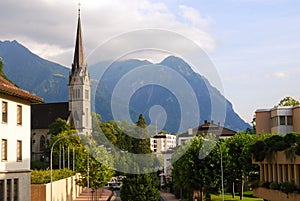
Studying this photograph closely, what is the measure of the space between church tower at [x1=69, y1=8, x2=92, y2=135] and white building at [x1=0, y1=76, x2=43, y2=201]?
107 meters

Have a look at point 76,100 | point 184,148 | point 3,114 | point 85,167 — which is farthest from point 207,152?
point 76,100

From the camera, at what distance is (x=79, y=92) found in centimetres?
16562

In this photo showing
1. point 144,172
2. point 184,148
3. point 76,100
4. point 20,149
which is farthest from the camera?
point 76,100

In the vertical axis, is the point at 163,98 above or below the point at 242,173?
above

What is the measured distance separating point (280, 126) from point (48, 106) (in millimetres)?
115684

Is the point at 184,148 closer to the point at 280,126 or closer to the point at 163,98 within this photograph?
the point at 280,126

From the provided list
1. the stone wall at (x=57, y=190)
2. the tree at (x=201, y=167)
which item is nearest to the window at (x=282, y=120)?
the tree at (x=201, y=167)

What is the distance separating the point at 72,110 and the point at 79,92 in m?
6.11

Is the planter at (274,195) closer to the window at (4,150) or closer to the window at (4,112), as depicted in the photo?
the window at (4,150)

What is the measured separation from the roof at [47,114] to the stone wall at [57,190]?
8814 cm

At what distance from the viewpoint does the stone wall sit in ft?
145

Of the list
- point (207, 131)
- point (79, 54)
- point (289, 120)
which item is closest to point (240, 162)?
point (289, 120)

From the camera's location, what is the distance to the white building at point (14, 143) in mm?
34531

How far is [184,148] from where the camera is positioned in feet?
197
